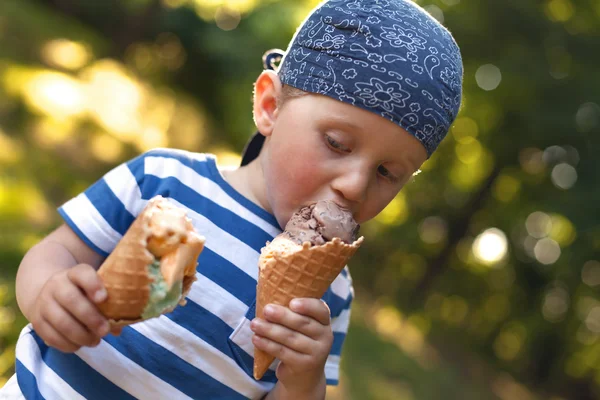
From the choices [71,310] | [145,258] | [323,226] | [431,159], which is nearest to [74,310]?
[71,310]

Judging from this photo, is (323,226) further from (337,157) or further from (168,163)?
(168,163)

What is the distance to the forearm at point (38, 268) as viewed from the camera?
68.9 inches

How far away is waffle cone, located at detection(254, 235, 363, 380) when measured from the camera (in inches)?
64.8

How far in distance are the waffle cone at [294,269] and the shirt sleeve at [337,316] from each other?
0.50 metres

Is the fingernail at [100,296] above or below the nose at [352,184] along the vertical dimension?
below

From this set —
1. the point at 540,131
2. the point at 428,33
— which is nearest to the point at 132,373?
the point at 428,33

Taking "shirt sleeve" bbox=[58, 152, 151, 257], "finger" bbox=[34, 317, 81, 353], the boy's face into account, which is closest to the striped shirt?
"shirt sleeve" bbox=[58, 152, 151, 257]

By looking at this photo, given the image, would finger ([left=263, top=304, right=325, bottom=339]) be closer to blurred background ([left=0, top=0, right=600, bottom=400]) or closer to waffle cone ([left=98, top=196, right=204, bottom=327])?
waffle cone ([left=98, top=196, right=204, bottom=327])

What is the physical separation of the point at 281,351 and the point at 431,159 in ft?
23.5

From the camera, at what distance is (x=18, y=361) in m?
1.89

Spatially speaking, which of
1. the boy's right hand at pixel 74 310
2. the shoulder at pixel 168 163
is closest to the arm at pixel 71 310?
the boy's right hand at pixel 74 310

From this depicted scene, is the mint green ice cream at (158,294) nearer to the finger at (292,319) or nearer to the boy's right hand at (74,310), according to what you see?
the boy's right hand at (74,310)

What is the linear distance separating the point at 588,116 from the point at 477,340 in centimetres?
472

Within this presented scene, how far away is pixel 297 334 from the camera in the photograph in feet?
5.45
